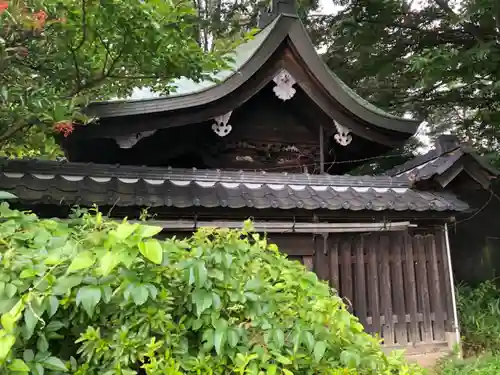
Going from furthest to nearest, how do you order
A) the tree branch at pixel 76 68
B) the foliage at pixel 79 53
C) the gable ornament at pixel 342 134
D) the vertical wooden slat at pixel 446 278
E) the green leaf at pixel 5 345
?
the gable ornament at pixel 342 134
the vertical wooden slat at pixel 446 278
the tree branch at pixel 76 68
the foliage at pixel 79 53
the green leaf at pixel 5 345

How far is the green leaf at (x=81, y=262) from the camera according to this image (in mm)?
1434

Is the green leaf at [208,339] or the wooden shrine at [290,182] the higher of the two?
the wooden shrine at [290,182]

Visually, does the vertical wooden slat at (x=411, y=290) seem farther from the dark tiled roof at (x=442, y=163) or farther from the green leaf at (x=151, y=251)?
the green leaf at (x=151, y=251)

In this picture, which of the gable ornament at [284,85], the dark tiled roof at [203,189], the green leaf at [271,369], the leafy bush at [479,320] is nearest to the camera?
the green leaf at [271,369]

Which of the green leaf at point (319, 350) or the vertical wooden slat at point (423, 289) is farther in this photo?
the vertical wooden slat at point (423, 289)

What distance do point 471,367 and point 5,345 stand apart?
17.2ft

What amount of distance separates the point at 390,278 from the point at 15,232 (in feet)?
14.4

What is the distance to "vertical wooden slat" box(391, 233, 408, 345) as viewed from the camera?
5.05 m

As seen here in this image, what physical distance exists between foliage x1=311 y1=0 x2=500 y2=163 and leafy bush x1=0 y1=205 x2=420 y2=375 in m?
8.18

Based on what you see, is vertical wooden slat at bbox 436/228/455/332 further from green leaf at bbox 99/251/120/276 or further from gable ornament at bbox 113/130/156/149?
green leaf at bbox 99/251/120/276

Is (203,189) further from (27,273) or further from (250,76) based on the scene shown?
(27,273)

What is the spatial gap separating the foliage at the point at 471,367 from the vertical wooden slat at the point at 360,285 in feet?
3.56

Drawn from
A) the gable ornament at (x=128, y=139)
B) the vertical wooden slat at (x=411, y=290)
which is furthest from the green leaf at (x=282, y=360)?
the vertical wooden slat at (x=411, y=290)

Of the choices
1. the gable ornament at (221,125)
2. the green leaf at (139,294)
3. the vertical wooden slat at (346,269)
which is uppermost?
the gable ornament at (221,125)
